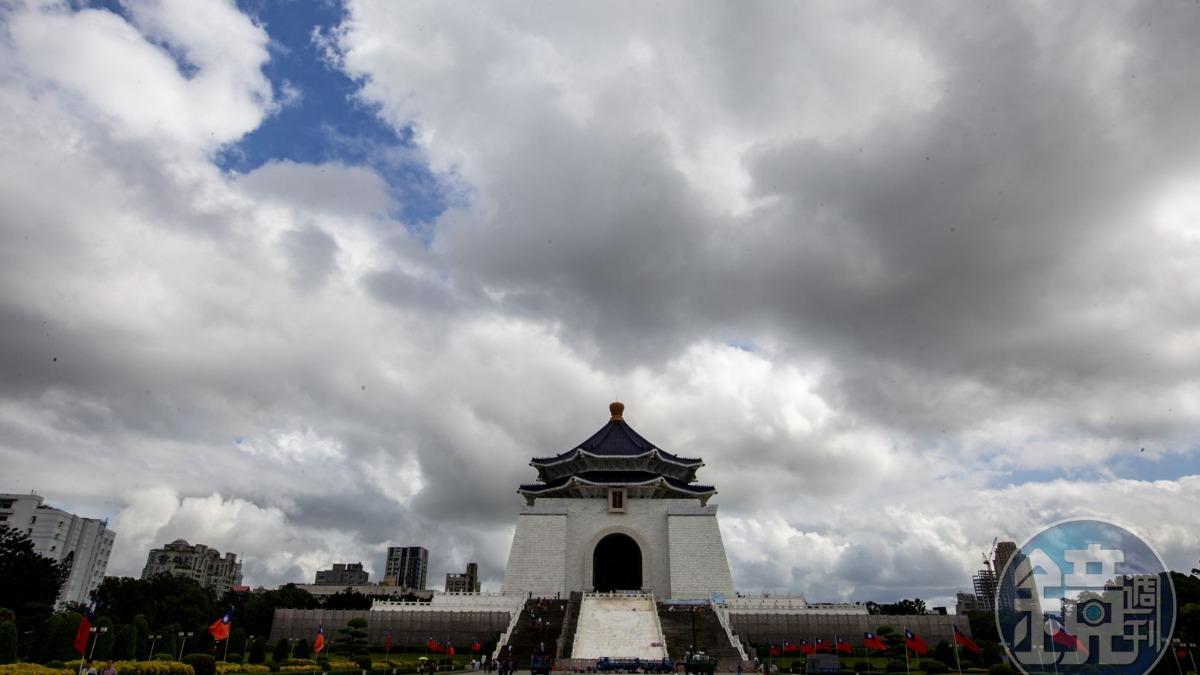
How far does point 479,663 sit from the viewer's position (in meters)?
32.4

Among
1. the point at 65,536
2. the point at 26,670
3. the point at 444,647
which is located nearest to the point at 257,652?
the point at 444,647

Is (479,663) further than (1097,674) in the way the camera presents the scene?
Yes

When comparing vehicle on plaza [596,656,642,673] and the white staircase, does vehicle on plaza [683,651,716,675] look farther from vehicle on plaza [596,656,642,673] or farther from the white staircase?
the white staircase

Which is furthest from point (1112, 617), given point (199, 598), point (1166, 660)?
point (199, 598)

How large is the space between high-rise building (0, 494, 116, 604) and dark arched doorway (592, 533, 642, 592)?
195 feet

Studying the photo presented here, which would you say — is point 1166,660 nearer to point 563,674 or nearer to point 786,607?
point 786,607

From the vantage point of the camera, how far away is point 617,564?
4491cm

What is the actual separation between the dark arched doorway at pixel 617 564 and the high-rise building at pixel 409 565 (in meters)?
137

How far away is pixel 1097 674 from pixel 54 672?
27170 millimetres

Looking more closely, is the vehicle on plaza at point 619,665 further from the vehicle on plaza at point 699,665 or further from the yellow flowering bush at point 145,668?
the yellow flowering bush at point 145,668

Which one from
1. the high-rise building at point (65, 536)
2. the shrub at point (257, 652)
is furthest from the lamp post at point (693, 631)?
the high-rise building at point (65, 536)

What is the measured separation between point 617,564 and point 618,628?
498 inches

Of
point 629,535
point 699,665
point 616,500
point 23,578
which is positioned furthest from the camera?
point 616,500

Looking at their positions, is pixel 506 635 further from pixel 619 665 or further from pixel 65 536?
pixel 65 536
